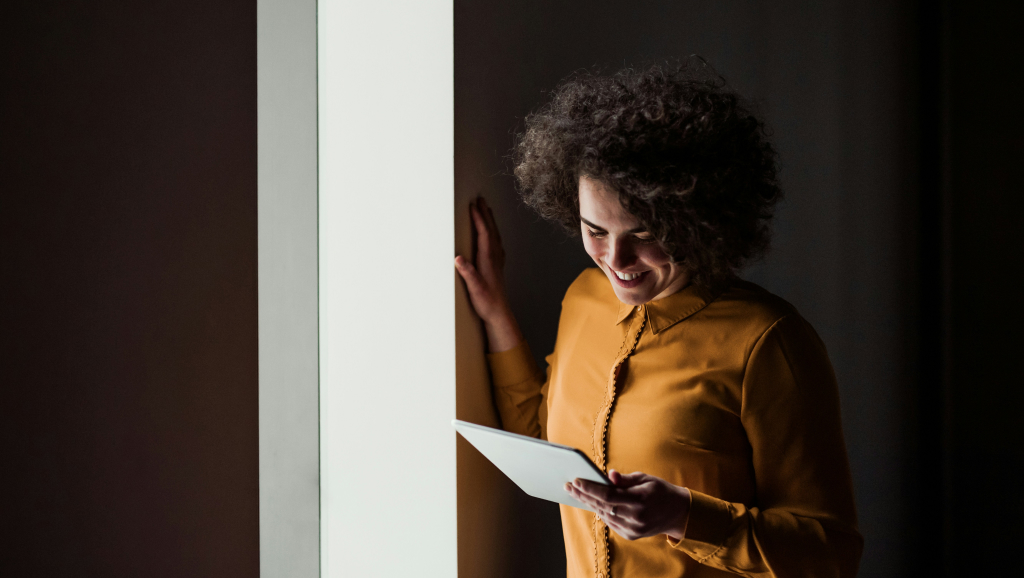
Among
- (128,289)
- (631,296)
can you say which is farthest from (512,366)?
(128,289)

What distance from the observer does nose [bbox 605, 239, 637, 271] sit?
3.12 ft

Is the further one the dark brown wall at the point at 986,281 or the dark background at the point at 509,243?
the dark brown wall at the point at 986,281

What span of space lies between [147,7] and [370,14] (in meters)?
0.51

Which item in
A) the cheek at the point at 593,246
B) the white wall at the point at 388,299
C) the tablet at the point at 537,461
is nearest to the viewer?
the tablet at the point at 537,461

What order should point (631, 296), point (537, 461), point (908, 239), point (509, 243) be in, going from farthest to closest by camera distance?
point (908, 239) < point (509, 243) < point (631, 296) < point (537, 461)

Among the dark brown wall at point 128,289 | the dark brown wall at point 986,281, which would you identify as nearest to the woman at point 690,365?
the dark brown wall at point 128,289

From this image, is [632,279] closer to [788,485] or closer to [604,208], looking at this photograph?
[604,208]

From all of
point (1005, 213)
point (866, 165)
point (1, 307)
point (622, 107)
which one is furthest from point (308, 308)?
point (1005, 213)

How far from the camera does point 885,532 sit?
2.18 meters

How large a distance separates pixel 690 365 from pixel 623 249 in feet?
0.71

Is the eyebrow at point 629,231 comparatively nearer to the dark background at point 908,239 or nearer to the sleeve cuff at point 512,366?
the sleeve cuff at point 512,366

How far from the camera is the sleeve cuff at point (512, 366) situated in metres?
1.22

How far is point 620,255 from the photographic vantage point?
954mm

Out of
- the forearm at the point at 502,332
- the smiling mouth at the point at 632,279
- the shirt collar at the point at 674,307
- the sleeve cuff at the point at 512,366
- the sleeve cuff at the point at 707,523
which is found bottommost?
the sleeve cuff at the point at 707,523
